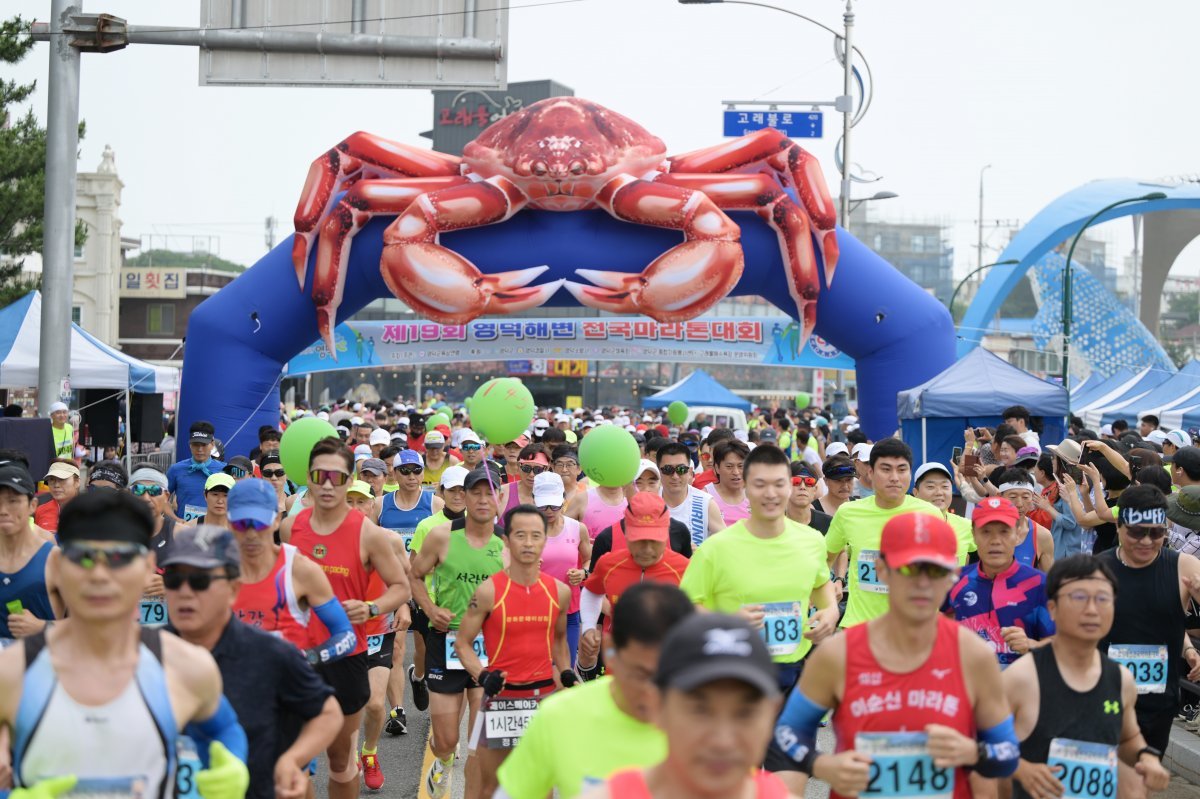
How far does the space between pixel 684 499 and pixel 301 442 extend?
2.32 meters

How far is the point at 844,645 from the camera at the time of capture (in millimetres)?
4172

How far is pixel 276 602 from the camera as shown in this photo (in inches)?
222

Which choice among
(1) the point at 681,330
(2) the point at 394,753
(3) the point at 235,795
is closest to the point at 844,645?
(3) the point at 235,795

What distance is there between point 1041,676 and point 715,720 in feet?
8.50

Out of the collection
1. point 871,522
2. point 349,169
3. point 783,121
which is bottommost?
point 871,522

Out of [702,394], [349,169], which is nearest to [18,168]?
[349,169]

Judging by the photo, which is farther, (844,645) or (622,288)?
(622,288)

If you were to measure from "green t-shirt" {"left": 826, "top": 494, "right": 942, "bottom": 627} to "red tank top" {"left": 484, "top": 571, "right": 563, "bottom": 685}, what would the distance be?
5.08 feet

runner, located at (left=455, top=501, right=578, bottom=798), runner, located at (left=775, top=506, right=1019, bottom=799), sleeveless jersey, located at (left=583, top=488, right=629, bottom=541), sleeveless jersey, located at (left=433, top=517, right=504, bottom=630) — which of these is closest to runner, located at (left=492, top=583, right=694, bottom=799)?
runner, located at (left=775, top=506, right=1019, bottom=799)

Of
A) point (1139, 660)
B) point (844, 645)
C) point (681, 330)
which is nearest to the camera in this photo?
point (844, 645)

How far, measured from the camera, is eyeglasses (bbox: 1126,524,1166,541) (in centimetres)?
620

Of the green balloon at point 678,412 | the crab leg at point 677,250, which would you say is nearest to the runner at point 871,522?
the crab leg at point 677,250

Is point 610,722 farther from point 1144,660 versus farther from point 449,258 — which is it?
point 449,258

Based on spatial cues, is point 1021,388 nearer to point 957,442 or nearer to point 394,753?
point 957,442
